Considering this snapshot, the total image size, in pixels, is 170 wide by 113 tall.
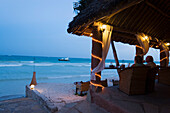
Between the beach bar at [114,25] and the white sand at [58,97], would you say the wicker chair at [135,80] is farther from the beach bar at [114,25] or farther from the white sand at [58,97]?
the white sand at [58,97]

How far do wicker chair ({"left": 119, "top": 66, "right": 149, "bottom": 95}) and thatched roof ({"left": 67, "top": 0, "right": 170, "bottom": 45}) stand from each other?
1.22m

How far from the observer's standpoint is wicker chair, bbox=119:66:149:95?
2094 millimetres

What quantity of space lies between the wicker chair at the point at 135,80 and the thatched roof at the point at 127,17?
47.9 inches

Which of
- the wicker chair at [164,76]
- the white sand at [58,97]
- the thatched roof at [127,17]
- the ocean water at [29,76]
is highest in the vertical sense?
the thatched roof at [127,17]

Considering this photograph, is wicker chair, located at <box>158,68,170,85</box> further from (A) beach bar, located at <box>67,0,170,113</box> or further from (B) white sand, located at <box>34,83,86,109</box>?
(B) white sand, located at <box>34,83,86,109</box>

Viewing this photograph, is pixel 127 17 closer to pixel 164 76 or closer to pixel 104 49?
pixel 104 49

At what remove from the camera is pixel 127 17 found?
3338 mm

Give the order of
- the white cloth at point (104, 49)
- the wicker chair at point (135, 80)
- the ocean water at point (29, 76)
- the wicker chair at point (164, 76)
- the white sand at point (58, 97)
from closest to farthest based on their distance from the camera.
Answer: the wicker chair at point (135, 80) < the white cloth at point (104, 49) < the wicker chair at point (164, 76) < the white sand at point (58, 97) < the ocean water at point (29, 76)

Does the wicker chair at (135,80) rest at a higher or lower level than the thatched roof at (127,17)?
lower

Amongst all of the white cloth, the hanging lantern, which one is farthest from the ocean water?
the white cloth

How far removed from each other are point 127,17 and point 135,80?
2085 millimetres

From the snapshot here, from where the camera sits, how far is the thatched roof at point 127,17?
91.2 inches

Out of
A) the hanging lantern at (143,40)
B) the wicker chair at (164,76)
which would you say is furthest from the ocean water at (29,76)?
the wicker chair at (164,76)

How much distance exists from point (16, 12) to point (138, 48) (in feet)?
233
